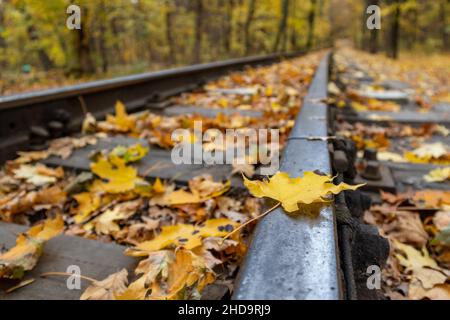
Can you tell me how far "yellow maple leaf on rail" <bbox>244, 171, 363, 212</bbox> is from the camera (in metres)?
0.93

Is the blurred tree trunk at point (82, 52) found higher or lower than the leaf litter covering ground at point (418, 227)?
higher

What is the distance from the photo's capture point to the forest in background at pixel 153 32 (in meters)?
11.6

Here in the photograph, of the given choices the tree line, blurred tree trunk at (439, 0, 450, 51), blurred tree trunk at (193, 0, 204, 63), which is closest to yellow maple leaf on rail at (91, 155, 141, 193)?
the tree line

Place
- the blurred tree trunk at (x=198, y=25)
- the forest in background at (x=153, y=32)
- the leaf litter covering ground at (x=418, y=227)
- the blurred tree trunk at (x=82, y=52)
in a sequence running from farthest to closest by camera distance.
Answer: the blurred tree trunk at (x=198, y=25) < the forest in background at (x=153, y=32) < the blurred tree trunk at (x=82, y=52) < the leaf litter covering ground at (x=418, y=227)

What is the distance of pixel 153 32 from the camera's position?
2916 cm

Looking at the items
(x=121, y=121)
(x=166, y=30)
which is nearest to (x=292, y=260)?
(x=121, y=121)

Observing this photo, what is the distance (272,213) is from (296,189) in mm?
138

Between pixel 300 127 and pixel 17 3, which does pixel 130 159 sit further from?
pixel 17 3

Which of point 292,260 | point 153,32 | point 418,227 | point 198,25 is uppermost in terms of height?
point 153,32

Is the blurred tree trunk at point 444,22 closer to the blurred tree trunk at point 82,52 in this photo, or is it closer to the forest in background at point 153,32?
the forest in background at point 153,32

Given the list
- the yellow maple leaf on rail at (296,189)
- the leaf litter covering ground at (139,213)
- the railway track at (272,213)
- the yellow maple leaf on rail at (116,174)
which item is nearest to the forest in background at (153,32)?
the railway track at (272,213)

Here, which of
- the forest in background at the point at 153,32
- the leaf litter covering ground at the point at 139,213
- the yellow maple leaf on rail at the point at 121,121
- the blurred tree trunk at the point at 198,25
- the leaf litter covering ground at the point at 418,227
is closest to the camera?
the leaf litter covering ground at the point at 139,213

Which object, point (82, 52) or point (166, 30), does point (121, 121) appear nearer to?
point (82, 52)

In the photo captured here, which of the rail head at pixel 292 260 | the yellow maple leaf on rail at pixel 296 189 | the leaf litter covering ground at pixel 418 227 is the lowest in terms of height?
the leaf litter covering ground at pixel 418 227
